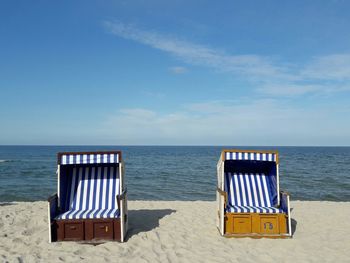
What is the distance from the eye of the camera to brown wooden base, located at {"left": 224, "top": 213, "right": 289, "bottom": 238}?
22.4 ft

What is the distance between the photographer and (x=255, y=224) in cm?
682

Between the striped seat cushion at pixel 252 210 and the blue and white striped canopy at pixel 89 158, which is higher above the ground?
the blue and white striped canopy at pixel 89 158

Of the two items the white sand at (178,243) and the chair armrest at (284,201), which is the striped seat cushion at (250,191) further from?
the white sand at (178,243)

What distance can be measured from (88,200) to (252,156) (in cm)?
365

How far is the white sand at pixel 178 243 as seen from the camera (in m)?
5.68

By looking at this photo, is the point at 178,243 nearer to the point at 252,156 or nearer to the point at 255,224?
the point at 255,224

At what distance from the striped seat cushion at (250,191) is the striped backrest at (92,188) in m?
2.57

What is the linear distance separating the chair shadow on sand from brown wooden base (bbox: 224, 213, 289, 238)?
6.10ft

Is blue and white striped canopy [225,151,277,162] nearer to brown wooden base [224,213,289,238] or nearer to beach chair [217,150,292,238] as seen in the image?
beach chair [217,150,292,238]

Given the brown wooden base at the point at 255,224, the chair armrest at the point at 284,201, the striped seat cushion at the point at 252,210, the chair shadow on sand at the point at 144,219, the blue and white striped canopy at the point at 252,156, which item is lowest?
the chair shadow on sand at the point at 144,219

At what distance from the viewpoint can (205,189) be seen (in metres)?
17.4

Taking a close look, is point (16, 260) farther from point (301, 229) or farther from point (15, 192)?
point (15, 192)

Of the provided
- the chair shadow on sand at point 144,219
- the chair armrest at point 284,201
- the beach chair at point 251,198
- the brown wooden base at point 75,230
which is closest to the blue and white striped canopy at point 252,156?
the beach chair at point 251,198

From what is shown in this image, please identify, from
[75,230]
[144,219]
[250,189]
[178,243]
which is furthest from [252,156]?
[75,230]
